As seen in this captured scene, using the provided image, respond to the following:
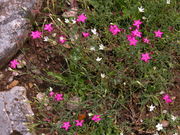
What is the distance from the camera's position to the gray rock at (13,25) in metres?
3.49

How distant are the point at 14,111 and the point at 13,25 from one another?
1.13 m

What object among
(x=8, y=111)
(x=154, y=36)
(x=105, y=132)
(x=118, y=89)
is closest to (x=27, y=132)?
(x=8, y=111)

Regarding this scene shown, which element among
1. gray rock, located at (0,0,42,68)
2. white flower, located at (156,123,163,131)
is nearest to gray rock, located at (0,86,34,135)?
gray rock, located at (0,0,42,68)

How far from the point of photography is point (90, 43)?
3186 millimetres

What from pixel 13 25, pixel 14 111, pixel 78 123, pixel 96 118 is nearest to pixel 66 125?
pixel 78 123

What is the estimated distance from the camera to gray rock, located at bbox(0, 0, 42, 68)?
137 inches

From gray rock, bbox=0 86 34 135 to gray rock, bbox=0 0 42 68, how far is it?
465 millimetres

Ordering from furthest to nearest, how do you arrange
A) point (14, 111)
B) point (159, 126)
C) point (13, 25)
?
point (13, 25) < point (14, 111) < point (159, 126)

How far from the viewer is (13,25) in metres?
3.57

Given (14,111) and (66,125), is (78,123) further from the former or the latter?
(14,111)

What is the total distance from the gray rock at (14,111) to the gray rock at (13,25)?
465 mm

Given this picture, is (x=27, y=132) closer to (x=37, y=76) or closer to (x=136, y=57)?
(x=37, y=76)

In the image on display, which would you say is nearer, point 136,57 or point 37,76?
point 136,57

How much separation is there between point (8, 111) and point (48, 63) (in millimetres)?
798
